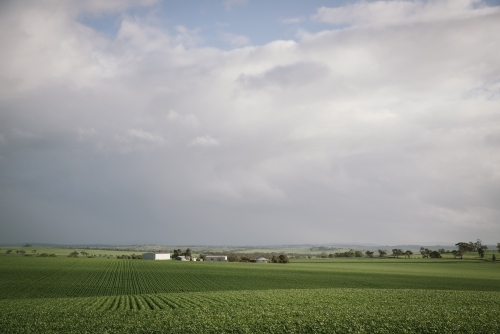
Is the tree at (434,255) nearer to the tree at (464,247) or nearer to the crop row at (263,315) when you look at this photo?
the tree at (464,247)

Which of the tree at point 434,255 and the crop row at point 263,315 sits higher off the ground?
the crop row at point 263,315

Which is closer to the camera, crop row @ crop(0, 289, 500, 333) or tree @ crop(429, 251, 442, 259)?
crop row @ crop(0, 289, 500, 333)

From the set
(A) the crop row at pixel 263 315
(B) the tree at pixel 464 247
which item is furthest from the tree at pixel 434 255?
(A) the crop row at pixel 263 315

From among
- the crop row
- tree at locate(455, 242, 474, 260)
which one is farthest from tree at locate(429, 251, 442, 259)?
the crop row

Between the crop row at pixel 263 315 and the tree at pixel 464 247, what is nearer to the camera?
the crop row at pixel 263 315

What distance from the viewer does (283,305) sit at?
109ft

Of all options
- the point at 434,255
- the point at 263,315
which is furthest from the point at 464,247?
the point at 263,315

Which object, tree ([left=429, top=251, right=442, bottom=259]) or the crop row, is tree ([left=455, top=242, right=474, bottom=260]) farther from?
the crop row

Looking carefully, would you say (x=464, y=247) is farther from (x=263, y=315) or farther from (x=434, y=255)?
(x=263, y=315)

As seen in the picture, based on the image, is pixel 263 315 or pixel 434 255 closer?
pixel 263 315

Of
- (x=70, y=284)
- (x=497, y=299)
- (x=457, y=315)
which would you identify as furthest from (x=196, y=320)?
(x=70, y=284)

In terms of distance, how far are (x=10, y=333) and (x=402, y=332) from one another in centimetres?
2661

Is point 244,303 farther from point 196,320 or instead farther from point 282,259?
point 282,259

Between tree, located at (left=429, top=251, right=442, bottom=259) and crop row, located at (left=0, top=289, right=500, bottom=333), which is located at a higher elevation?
crop row, located at (left=0, top=289, right=500, bottom=333)
